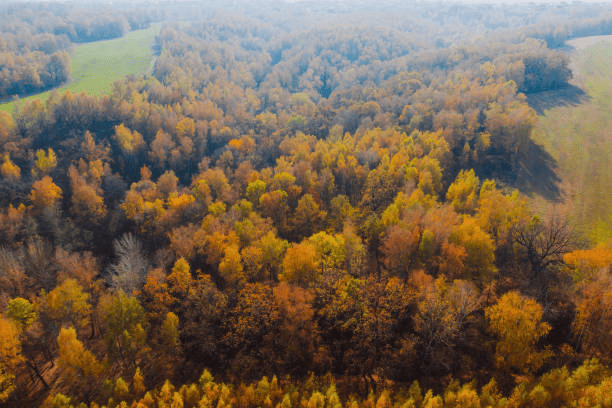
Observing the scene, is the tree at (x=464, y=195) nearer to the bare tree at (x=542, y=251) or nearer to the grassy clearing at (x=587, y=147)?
the bare tree at (x=542, y=251)

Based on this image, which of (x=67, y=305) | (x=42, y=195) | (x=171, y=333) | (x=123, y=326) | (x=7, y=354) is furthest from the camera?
(x=42, y=195)

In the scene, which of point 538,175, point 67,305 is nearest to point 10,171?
point 67,305

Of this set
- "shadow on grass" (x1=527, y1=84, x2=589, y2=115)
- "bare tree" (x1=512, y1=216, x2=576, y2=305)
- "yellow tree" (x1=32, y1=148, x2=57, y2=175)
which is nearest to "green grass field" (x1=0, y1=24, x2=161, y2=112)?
"yellow tree" (x1=32, y1=148, x2=57, y2=175)

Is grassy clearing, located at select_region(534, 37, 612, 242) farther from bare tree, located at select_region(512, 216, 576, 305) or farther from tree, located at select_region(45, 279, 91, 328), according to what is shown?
tree, located at select_region(45, 279, 91, 328)

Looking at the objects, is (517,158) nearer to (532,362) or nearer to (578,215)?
(578,215)

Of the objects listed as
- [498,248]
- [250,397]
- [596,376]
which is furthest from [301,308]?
[498,248]

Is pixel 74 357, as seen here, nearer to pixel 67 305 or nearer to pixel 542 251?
pixel 67 305

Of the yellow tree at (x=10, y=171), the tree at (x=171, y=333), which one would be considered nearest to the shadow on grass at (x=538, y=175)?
the tree at (x=171, y=333)
